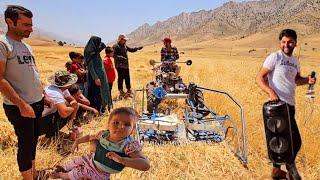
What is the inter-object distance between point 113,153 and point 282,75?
2402 mm

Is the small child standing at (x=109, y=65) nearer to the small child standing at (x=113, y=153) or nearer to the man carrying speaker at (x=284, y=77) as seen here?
the man carrying speaker at (x=284, y=77)

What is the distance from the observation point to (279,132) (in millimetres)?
4934

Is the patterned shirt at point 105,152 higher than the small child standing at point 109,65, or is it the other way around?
the small child standing at point 109,65

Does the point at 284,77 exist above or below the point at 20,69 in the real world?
below

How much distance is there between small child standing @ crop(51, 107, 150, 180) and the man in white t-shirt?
1.79 m

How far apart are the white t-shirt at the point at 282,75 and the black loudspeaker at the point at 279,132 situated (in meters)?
0.13

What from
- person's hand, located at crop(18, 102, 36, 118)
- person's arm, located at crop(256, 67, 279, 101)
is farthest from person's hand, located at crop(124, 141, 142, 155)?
person's arm, located at crop(256, 67, 279, 101)

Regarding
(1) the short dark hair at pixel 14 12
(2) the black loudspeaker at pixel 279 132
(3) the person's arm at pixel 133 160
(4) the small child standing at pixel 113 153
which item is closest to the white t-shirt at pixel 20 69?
(1) the short dark hair at pixel 14 12

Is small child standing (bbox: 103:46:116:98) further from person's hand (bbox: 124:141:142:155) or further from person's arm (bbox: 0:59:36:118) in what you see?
person's hand (bbox: 124:141:142:155)

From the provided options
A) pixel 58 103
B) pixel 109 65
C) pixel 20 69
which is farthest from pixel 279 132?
pixel 109 65

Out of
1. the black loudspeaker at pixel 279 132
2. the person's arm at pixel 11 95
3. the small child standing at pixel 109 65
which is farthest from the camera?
the small child standing at pixel 109 65

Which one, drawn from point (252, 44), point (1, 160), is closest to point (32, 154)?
point (1, 160)

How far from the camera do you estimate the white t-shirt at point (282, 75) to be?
494cm

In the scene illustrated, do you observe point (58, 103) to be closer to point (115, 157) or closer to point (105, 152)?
point (105, 152)
